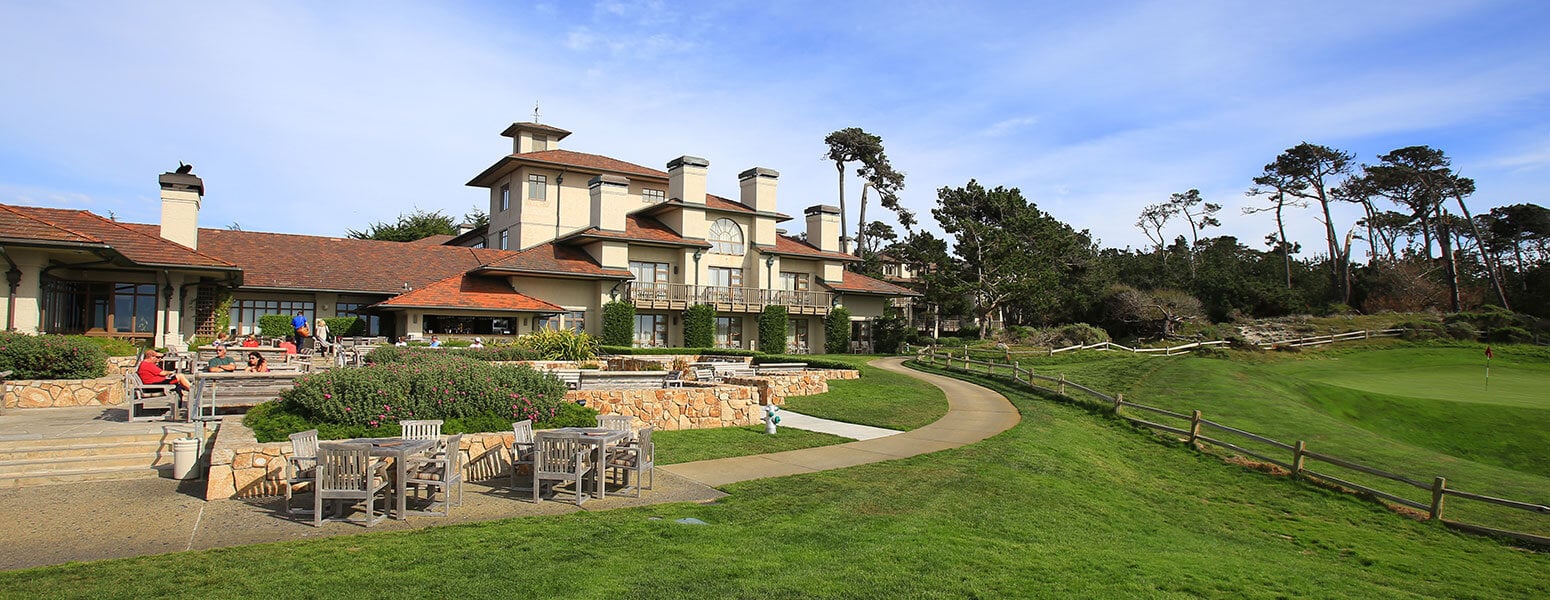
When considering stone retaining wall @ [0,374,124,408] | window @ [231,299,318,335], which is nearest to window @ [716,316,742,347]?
window @ [231,299,318,335]

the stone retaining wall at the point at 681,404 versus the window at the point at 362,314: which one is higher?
the window at the point at 362,314

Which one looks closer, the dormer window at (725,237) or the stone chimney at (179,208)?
the stone chimney at (179,208)

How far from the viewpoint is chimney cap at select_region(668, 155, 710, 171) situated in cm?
4241

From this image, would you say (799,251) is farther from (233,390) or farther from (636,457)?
(636,457)

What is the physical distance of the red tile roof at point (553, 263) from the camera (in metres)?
36.2

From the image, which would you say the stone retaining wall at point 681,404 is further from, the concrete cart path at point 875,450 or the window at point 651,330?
the window at point 651,330

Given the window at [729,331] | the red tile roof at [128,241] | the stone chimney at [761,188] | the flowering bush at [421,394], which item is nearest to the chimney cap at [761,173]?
the stone chimney at [761,188]

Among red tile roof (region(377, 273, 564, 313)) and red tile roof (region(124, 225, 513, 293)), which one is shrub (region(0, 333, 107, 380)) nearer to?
red tile roof (region(377, 273, 564, 313))

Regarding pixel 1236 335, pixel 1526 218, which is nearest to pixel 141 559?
pixel 1236 335

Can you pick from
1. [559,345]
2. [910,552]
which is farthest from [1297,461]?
[559,345]

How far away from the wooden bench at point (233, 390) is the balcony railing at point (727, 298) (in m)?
24.8

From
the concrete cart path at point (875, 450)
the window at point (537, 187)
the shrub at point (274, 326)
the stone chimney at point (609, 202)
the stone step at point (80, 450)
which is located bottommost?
the concrete cart path at point (875, 450)

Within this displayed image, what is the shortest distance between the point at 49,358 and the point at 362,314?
60.1 ft

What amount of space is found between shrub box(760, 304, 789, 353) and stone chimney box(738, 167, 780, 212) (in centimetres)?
553
